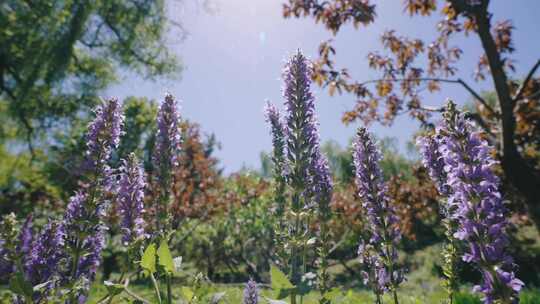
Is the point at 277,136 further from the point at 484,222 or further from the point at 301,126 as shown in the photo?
the point at 484,222

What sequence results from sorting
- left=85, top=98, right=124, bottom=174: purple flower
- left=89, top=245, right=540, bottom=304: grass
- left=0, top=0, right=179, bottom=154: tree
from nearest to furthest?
1. left=85, top=98, right=124, bottom=174: purple flower
2. left=89, top=245, right=540, bottom=304: grass
3. left=0, top=0, right=179, bottom=154: tree

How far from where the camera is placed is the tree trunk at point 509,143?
5.53 meters

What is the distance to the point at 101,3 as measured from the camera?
1984 centimetres

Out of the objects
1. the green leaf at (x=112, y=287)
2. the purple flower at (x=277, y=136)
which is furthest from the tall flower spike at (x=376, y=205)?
the green leaf at (x=112, y=287)

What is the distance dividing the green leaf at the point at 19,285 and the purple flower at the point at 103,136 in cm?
73

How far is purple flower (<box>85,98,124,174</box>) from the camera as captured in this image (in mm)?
2430

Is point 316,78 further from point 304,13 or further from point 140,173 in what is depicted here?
point 140,173

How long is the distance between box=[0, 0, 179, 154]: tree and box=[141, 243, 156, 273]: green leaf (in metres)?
19.2

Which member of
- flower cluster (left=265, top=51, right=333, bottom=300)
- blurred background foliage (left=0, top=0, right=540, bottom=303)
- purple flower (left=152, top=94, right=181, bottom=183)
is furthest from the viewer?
blurred background foliage (left=0, top=0, right=540, bottom=303)

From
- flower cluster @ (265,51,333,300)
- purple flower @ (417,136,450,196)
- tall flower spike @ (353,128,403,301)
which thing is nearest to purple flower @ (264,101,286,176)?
flower cluster @ (265,51,333,300)

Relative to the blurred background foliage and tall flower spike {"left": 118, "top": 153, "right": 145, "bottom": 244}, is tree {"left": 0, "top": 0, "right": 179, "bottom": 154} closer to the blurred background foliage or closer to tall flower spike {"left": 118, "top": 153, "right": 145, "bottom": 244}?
the blurred background foliage

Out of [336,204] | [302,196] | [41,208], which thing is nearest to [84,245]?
[302,196]

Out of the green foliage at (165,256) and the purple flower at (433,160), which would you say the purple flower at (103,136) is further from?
the purple flower at (433,160)

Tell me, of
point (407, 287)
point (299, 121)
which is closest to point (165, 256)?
point (299, 121)
